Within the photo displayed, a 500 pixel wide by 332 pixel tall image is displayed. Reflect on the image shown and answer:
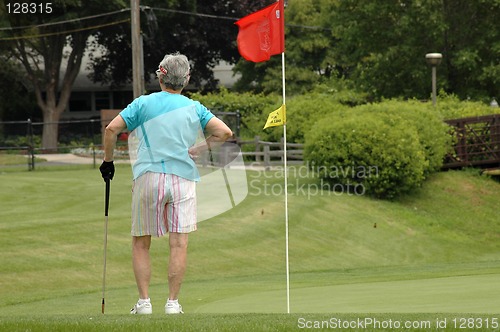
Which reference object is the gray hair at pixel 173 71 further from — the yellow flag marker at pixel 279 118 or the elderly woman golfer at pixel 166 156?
the yellow flag marker at pixel 279 118

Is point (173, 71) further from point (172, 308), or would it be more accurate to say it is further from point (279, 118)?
point (279, 118)

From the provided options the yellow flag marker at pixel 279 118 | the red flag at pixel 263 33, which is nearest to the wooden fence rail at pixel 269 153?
the red flag at pixel 263 33

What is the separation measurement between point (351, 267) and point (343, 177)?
732cm

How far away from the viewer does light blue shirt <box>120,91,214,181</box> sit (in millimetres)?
8547

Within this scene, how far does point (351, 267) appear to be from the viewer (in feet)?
71.5

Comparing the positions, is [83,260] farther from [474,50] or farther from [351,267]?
[474,50]

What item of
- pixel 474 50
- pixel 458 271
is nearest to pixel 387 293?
pixel 458 271

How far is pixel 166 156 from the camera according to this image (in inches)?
337

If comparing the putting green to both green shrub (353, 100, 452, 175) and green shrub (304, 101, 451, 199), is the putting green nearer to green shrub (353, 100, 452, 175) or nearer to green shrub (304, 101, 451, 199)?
green shrub (304, 101, 451, 199)

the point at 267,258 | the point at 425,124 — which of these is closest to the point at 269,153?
the point at 425,124

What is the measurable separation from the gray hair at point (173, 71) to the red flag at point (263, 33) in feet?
10.4

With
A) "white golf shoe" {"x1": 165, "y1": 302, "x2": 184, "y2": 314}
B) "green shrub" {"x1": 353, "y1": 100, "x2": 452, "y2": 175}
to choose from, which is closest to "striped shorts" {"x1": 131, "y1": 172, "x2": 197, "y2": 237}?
"white golf shoe" {"x1": 165, "y1": 302, "x2": 184, "y2": 314}

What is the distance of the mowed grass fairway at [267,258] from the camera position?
9161mm

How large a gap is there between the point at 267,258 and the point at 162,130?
43.3 feet
